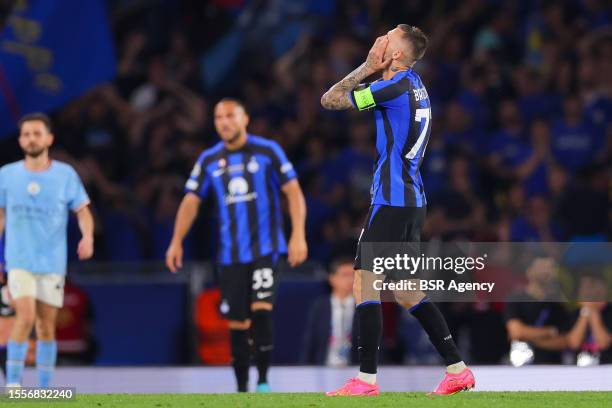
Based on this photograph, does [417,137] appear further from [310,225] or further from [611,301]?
[310,225]

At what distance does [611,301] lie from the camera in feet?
38.6

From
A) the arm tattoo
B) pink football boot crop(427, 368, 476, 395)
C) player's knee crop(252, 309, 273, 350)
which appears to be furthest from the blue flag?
pink football boot crop(427, 368, 476, 395)

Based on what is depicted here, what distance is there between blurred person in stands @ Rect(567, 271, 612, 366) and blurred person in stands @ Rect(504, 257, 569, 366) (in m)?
0.10

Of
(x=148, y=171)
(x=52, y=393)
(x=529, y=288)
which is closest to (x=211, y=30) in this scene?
(x=148, y=171)

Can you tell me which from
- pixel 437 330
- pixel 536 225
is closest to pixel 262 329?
pixel 437 330

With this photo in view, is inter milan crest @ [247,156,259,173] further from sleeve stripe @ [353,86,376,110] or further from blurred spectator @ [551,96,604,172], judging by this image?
blurred spectator @ [551,96,604,172]

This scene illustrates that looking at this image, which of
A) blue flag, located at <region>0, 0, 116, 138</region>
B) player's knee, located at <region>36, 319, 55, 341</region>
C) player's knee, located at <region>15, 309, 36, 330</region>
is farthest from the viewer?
blue flag, located at <region>0, 0, 116, 138</region>

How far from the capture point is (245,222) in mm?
10680

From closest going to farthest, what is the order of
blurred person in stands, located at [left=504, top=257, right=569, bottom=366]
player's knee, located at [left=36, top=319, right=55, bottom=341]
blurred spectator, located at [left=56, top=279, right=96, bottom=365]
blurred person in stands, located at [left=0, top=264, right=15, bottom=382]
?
player's knee, located at [left=36, top=319, right=55, bottom=341], blurred person in stands, located at [left=504, top=257, right=569, bottom=366], blurred person in stands, located at [left=0, top=264, right=15, bottom=382], blurred spectator, located at [left=56, top=279, right=96, bottom=365]

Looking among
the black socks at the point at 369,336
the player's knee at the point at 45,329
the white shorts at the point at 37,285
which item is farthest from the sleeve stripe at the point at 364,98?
the player's knee at the point at 45,329

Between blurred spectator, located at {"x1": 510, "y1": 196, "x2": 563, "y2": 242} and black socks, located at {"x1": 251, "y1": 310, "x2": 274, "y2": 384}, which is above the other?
blurred spectator, located at {"x1": 510, "y1": 196, "x2": 563, "y2": 242}

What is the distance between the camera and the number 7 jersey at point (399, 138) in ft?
27.2

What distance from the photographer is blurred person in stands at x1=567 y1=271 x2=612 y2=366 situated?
11.6 metres

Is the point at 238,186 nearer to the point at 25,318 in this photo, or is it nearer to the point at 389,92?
the point at 25,318
